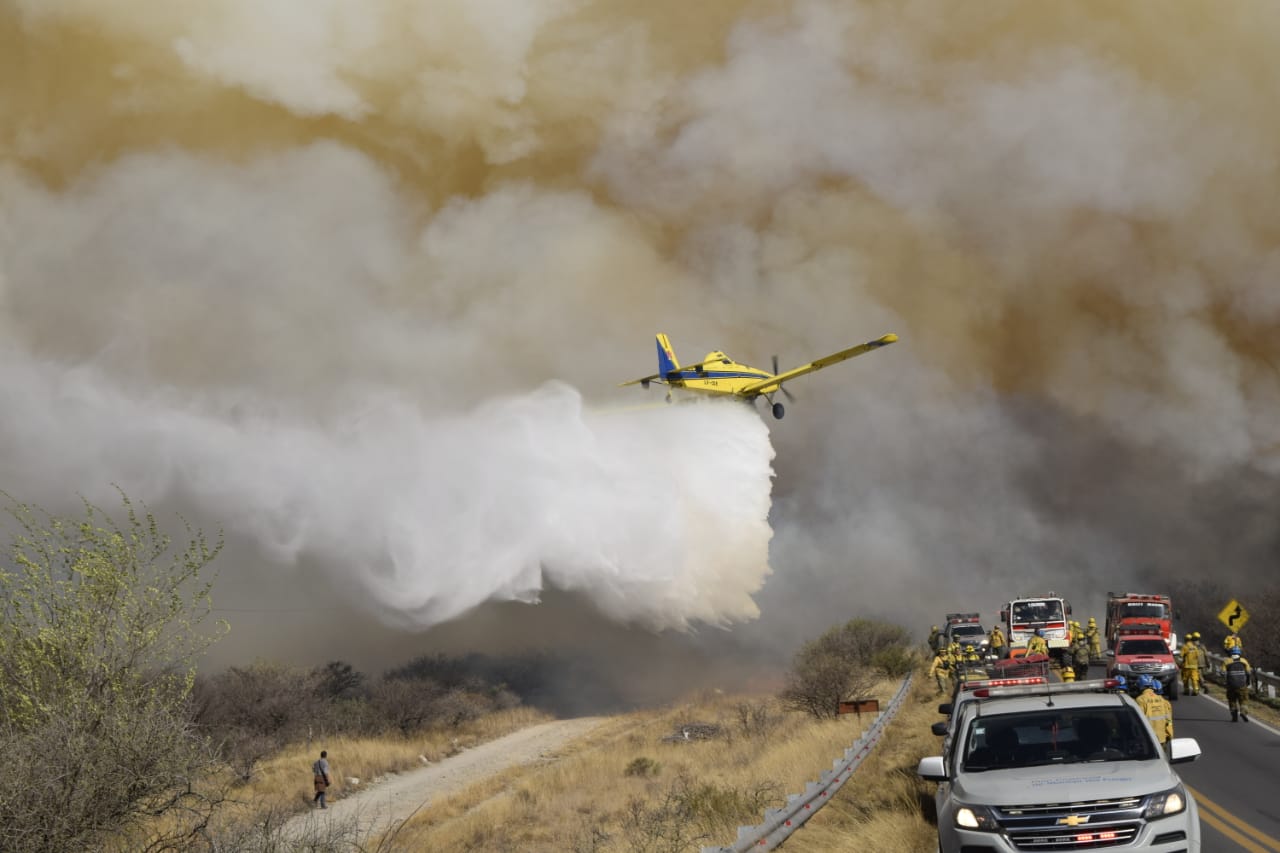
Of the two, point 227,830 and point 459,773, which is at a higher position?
point 227,830

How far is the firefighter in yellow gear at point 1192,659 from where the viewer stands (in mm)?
32375

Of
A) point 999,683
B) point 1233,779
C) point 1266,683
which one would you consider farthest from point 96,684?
point 1266,683

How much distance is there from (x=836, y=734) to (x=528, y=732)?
94.3 ft

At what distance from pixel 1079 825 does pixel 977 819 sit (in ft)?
2.93

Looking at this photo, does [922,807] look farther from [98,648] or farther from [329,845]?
[98,648]

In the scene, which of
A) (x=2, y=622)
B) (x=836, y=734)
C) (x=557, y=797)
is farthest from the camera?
(x=557, y=797)

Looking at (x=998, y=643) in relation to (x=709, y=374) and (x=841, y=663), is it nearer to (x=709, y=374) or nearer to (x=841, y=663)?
(x=841, y=663)

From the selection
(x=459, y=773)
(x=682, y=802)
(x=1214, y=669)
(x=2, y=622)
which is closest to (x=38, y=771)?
(x=2, y=622)

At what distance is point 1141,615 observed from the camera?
44.2 m

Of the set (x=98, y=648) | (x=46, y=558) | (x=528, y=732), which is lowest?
(x=528, y=732)

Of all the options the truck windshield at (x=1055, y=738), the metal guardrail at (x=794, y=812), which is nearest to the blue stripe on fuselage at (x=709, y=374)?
the metal guardrail at (x=794, y=812)

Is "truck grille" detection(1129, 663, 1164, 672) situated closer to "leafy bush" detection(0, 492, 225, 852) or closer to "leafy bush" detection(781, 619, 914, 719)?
"leafy bush" detection(781, 619, 914, 719)

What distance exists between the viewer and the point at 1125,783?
10875mm

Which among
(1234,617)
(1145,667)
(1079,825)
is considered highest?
(1079,825)
